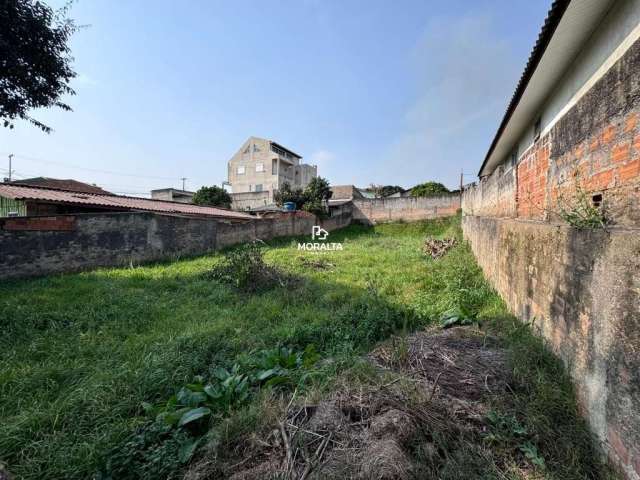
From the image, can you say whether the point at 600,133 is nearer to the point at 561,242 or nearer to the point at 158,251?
the point at 561,242

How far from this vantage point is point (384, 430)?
159cm

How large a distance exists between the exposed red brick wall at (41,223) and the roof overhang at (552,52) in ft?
31.9

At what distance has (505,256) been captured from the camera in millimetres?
3553

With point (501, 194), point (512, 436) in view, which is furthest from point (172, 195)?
point (512, 436)

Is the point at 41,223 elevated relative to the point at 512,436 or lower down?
elevated

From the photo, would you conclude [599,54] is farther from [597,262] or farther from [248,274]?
[248,274]

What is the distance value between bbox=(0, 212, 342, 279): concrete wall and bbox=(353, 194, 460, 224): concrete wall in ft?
36.0

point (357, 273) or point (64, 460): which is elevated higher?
point (357, 273)

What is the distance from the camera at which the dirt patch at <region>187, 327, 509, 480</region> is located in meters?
1.41

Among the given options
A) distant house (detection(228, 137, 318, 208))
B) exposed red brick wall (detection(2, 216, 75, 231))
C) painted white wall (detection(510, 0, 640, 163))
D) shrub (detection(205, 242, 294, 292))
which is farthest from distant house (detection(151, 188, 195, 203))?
painted white wall (detection(510, 0, 640, 163))

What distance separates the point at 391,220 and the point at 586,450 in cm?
1830

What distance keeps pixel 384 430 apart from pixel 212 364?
1876mm

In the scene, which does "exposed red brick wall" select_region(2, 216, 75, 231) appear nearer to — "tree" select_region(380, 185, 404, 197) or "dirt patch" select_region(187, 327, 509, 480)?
"dirt patch" select_region(187, 327, 509, 480)

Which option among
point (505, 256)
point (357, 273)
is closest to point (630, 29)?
point (505, 256)
